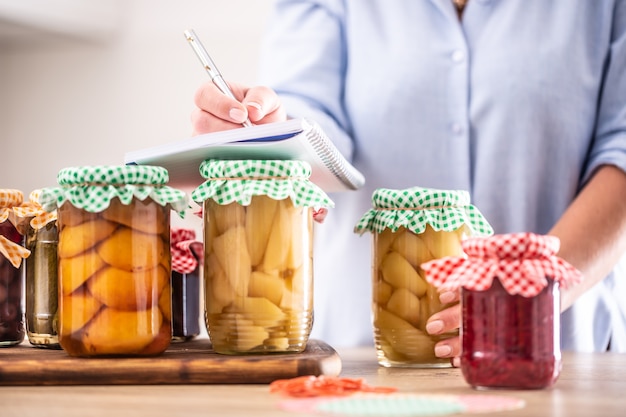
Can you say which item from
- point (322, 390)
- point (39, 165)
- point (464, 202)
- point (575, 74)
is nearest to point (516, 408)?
point (322, 390)

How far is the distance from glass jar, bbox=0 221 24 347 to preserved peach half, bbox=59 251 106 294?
0.16m

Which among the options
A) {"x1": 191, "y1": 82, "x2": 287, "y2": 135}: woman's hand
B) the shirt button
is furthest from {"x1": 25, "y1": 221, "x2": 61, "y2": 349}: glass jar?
the shirt button

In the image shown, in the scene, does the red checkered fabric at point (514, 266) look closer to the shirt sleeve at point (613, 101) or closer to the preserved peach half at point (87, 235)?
the preserved peach half at point (87, 235)

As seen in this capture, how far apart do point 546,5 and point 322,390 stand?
0.96 metres

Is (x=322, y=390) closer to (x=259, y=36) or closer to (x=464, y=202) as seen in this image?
(x=464, y=202)

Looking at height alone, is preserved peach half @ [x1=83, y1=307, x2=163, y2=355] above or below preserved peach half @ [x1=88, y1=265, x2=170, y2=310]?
below

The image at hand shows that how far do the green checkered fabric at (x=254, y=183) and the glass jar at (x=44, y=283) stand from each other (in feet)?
0.69

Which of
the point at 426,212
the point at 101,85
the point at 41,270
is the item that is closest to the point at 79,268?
the point at 41,270

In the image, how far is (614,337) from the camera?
1.52 metres

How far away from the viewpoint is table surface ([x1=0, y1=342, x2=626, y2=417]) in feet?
2.28

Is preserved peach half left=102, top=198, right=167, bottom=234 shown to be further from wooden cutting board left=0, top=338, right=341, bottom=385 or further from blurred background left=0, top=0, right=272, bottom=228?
blurred background left=0, top=0, right=272, bottom=228

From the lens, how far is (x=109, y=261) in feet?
2.87

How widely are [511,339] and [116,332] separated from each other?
384mm

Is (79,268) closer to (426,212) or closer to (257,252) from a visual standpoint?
(257,252)
